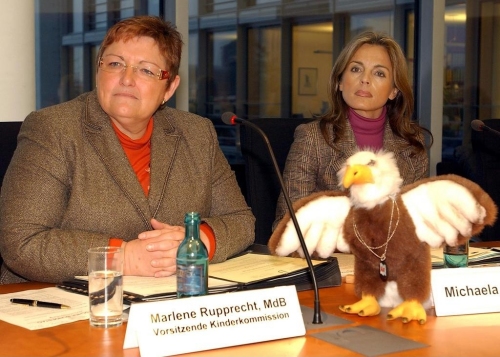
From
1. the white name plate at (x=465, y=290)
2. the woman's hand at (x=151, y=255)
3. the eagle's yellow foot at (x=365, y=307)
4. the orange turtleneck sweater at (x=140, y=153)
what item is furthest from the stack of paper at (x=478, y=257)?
the orange turtleneck sweater at (x=140, y=153)

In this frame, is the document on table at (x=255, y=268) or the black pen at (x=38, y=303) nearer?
the black pen at (x=38, y=303)

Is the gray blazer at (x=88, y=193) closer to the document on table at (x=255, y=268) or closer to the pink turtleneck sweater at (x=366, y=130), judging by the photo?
the document on table at (x=255, y=268)

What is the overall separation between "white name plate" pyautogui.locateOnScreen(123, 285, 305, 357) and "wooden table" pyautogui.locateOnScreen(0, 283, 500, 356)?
0.06 feet

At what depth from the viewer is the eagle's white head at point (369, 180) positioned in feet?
4.35

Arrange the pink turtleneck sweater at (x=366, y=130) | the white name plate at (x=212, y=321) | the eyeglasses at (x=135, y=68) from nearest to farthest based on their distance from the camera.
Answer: the white name plate at (x=212, y=321)
the eyeglasses at (x=135, y=68)
the pink turtleneck sweater at (x=366, y=130)

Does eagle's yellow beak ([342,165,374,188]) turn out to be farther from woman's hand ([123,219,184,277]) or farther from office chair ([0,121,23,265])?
office chair ([0,121,23,265])

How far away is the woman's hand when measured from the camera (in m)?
1.66

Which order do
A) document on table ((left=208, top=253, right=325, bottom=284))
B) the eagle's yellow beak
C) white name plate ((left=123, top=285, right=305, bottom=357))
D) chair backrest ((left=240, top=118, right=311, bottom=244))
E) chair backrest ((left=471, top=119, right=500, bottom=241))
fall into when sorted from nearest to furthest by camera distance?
1. white name plate ((left=123, top=285, right=305, bottom=357))
2. the eagle's yellow beak
3. document on table ((left=208, top=253, right=325, bottom=284))
4. chair backrest ((left=240, top=118, right=311, bottom=244))
5. chair backrest ((left=471, top=119, right=500, bottom=241))

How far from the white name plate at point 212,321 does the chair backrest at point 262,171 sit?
1230 mm

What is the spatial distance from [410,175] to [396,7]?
11.3 ft

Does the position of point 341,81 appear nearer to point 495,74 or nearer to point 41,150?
point 41,150

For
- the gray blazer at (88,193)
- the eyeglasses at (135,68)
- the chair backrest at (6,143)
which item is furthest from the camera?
the chair backrest at (6,143)

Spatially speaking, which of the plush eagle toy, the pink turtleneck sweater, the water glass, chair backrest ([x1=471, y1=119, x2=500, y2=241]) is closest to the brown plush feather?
the plush eagle toy

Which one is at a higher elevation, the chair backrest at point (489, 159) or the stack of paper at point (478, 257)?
the chair backrest at point (489, 159)
